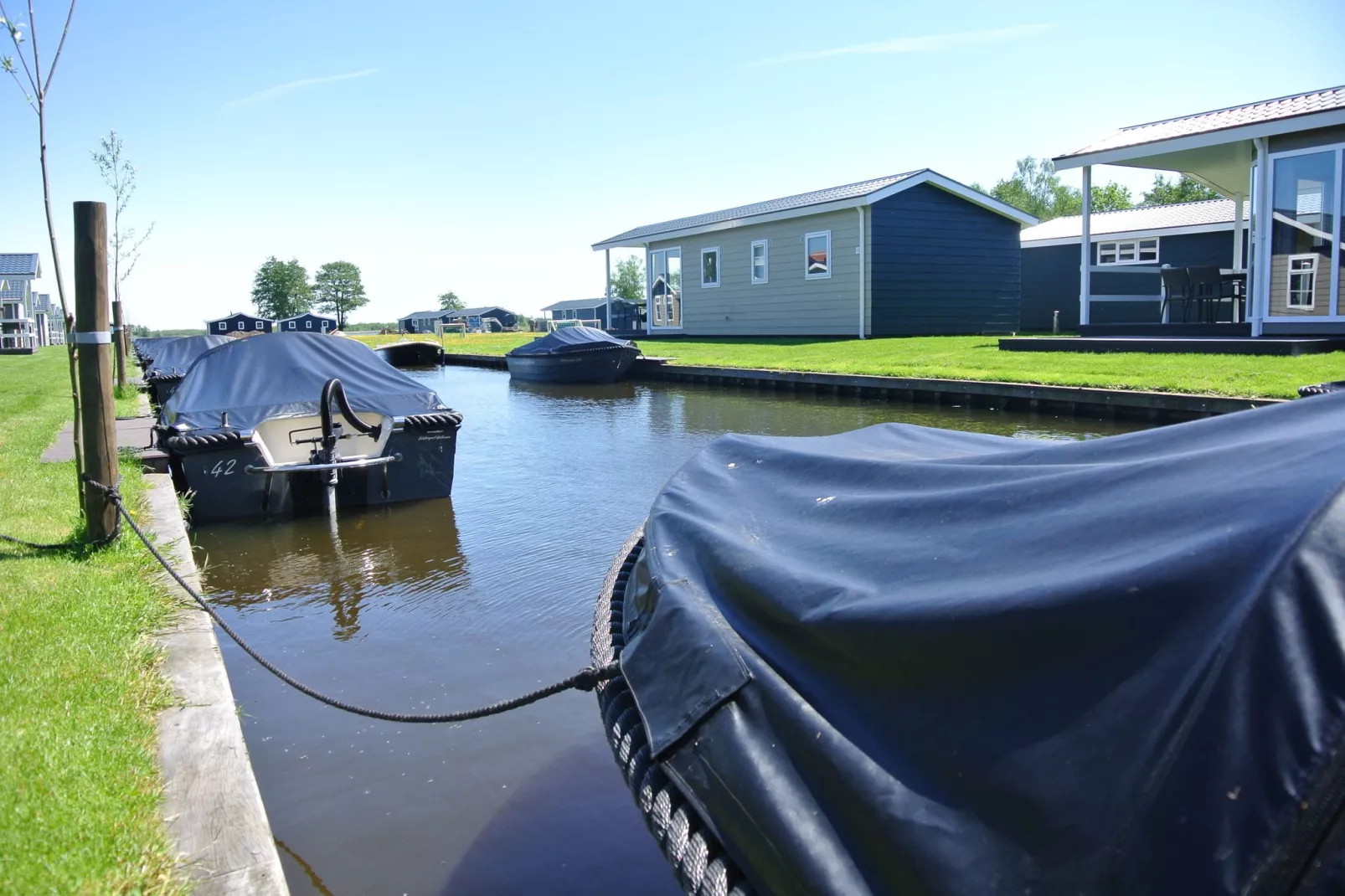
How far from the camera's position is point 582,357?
70.7ft

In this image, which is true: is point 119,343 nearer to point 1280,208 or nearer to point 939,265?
point 939,265

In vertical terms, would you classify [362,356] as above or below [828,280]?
below

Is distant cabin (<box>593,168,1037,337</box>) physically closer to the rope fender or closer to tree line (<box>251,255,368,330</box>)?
the rope fender

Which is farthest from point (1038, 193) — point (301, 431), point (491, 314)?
point (301, 431)

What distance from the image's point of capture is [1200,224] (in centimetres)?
2461

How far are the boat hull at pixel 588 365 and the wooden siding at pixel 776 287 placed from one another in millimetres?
5430

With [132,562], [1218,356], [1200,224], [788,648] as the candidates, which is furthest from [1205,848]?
[1200,224]

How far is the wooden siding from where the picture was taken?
23.7 m

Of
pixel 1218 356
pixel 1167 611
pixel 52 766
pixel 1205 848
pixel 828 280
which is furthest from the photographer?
pixel 828 280

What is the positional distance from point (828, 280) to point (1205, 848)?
23.4m

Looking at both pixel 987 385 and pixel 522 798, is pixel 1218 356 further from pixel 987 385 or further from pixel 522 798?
pixel 522 798

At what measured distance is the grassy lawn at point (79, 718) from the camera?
2422 mm

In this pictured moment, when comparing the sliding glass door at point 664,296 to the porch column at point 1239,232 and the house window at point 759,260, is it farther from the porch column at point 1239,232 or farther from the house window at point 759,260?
the porch column at point 1239,232

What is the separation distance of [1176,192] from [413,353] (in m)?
53.5
